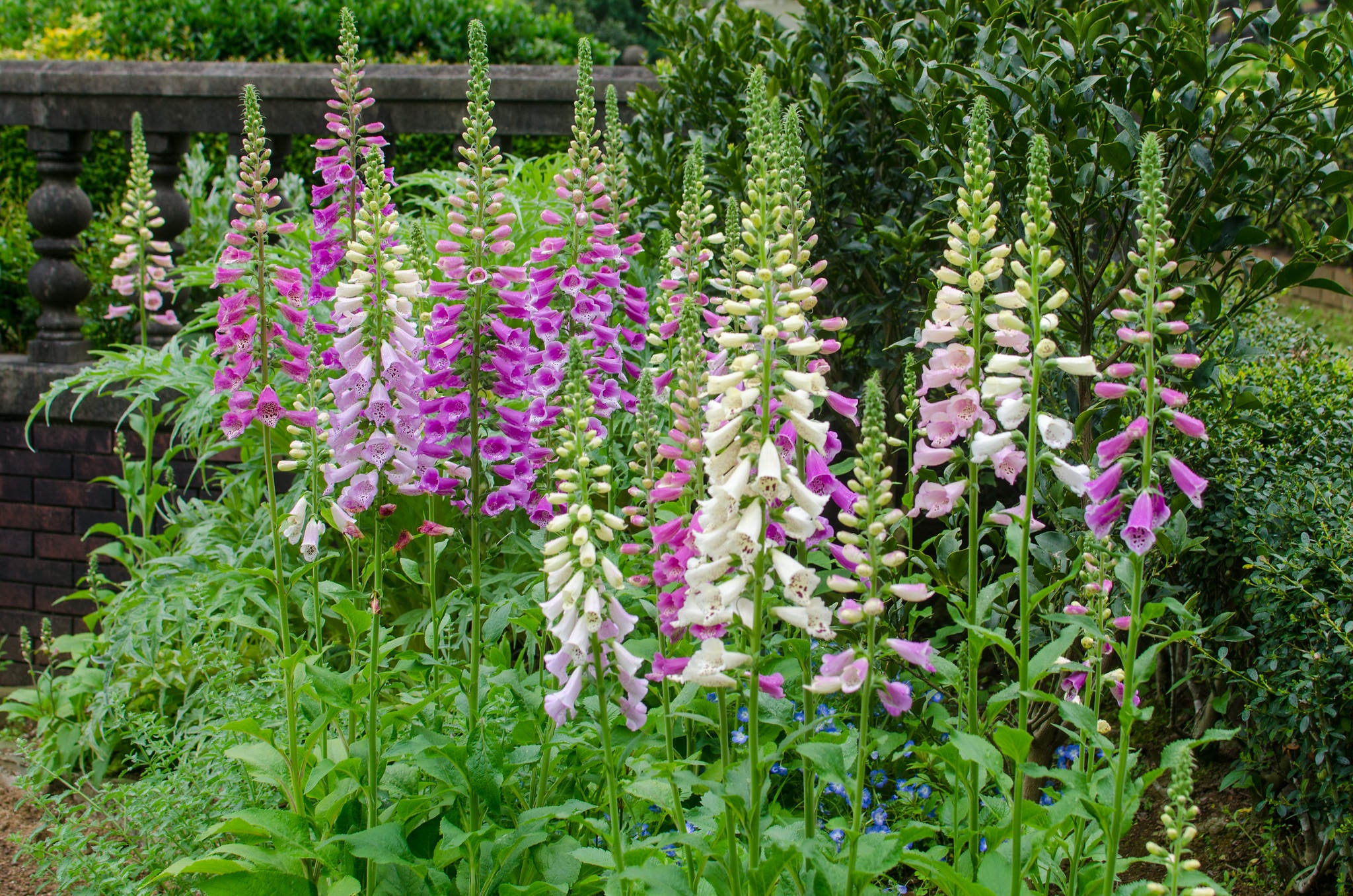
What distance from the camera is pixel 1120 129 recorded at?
3.61m

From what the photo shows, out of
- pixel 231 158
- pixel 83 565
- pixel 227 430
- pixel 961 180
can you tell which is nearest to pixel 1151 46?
pixel 961 180

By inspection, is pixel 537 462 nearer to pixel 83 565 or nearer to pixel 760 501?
pixel 760 501

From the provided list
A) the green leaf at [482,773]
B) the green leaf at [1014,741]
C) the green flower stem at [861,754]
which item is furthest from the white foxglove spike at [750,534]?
the green leaf at [482,773]

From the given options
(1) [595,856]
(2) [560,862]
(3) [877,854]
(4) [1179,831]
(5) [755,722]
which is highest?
(5) [755,722]

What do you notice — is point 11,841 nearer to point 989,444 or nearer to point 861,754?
point 861,754

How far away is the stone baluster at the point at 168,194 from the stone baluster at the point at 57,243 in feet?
1.30

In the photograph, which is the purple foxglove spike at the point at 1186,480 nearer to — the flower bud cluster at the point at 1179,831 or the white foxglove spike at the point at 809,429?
the flower bud cluster at the point at 1179,831

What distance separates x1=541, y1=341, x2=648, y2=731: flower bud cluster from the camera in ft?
7.18

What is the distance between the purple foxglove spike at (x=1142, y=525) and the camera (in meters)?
2.07

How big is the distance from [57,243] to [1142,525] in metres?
6.28

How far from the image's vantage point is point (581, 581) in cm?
219

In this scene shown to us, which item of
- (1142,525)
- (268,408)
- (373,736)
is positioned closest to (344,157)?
(268,408)

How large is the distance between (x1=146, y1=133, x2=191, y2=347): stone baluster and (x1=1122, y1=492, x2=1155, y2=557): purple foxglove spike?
19.0 ft

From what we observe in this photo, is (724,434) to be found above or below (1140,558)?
above
